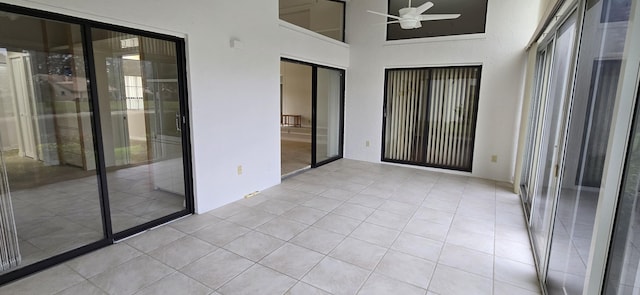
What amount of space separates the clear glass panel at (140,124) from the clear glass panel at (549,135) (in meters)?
3.68

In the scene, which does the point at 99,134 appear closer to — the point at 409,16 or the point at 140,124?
the point at 140,124

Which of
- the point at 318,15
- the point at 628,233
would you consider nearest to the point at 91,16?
the point at 628,233

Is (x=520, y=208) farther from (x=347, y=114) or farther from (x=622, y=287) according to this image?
(x=347, y=114)

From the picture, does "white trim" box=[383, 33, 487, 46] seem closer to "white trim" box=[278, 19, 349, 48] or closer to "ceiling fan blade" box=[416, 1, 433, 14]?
"white trim" box=[278, 19, 349, 48]

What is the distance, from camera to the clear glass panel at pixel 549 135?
99.2 inches

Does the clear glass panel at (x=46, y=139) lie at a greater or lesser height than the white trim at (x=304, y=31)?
lesser

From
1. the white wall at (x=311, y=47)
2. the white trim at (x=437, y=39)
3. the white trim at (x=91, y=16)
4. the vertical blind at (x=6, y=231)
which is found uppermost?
the white trim at (x=437, y=39)

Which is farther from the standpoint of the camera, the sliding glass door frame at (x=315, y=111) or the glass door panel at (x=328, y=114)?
the glass door panel at (x=328, y=114)

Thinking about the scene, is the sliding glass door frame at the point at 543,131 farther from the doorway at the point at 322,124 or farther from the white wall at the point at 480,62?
the doorway at the point at 322,124

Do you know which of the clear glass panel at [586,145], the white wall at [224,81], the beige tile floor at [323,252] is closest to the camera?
the clear glass panel at [586,145]

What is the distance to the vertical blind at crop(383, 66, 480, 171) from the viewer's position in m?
5.43

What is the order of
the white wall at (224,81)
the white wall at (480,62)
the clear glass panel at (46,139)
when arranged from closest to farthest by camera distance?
1. the clear glass panel at (46,139)
2. the white wall at (224,81)
3. the white wall at (480,62)

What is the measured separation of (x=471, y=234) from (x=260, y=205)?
2463 millimetres

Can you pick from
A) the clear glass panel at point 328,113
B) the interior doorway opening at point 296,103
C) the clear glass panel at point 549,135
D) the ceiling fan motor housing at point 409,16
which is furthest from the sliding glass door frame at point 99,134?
the interior doorway opening at point 296,103
